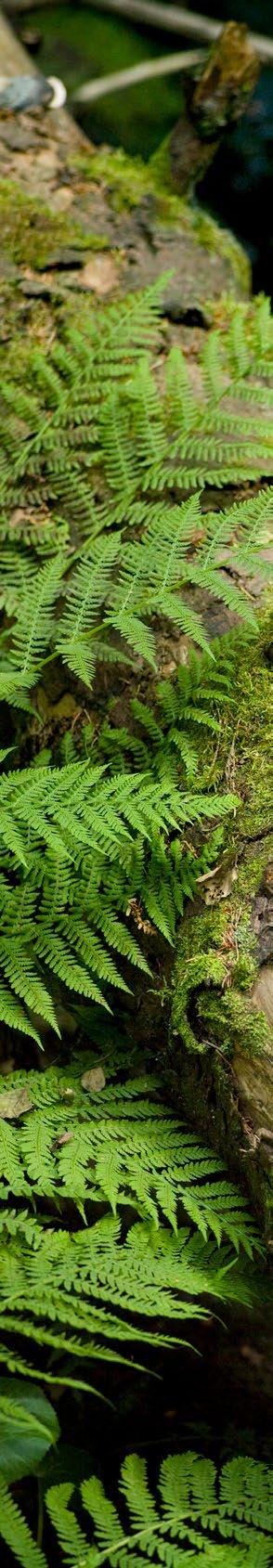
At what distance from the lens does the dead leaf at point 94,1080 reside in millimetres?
2576

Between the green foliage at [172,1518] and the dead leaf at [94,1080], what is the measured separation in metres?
0.77

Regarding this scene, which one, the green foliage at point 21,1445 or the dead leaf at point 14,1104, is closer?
the green foliage at point 21,1445

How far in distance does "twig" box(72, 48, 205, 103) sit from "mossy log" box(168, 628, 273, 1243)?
476 cm

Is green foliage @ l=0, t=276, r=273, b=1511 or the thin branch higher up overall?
the thin branch

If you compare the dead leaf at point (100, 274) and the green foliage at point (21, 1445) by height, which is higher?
the dead leaf at point (100, 274)

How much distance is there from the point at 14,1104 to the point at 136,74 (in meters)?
5.89

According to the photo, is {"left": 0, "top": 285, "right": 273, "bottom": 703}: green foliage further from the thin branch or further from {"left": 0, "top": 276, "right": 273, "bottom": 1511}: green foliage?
the thin branch

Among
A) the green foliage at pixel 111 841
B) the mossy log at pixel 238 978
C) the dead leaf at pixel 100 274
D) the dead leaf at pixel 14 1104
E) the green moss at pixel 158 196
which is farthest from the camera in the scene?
the green moss at pixel 158 196

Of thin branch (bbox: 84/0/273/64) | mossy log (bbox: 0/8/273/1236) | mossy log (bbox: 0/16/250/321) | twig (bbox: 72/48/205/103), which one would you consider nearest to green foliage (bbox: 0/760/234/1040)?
mossy log (bbox: 0/8/273/1236)

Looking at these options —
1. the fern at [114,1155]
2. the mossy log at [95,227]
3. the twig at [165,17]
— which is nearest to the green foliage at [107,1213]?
the fern at [114,1155]

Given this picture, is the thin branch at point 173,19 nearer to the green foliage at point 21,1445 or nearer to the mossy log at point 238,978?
the mossy log at point 238,978

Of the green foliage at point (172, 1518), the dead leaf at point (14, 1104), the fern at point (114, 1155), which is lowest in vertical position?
the green foliage at point (172, 1518)

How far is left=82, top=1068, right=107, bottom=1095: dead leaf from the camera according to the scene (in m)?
2.58

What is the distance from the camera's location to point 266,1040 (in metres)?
2.25
